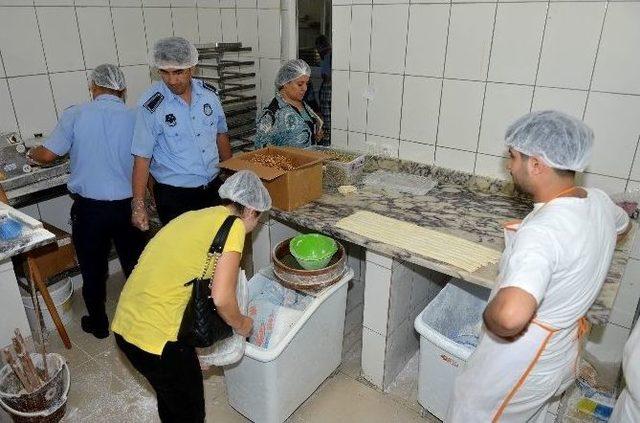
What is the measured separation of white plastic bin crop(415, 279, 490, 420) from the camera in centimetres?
192

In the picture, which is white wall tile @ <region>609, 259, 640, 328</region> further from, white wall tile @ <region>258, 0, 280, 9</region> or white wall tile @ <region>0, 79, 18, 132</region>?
white wall tile @ <region>0, 79, 18, 132</region>

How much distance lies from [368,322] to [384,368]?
0.85 ft

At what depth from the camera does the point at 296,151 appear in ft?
8.14

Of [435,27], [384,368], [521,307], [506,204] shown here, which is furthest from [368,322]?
[435,27]

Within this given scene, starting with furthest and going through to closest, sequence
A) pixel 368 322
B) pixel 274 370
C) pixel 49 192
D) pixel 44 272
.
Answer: pixel 49 192
pixel 44 272
pixel 368 322
pixel 274 370

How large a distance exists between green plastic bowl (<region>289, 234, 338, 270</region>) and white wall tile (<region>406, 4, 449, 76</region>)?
112 cm

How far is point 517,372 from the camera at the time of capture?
144 centimetres

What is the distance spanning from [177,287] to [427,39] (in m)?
1.84

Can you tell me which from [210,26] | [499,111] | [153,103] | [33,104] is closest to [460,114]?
[499,111]

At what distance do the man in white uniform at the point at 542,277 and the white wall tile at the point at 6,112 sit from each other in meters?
2.86

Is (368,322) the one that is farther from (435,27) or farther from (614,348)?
(435,27)

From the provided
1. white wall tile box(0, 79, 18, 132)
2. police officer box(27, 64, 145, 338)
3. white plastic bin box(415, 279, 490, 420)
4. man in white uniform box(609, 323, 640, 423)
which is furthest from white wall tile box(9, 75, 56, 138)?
man in white uniform box(609, 323, 640, 423)

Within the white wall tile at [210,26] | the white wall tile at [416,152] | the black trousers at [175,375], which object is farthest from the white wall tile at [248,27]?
the black trousers at [175,375]

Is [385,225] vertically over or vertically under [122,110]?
under
